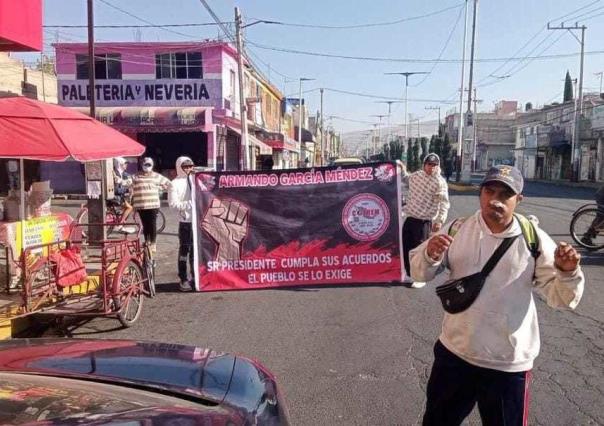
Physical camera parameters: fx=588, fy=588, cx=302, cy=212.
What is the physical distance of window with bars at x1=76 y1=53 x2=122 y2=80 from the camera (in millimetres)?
29297

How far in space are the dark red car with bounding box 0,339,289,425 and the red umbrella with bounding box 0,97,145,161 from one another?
3.96 m

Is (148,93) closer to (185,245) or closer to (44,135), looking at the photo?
(185,245)

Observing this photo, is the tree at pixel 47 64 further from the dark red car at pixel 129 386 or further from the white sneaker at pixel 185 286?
the dark red car at pixel 129 386

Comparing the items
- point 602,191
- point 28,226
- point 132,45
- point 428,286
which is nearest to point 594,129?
point 132,45

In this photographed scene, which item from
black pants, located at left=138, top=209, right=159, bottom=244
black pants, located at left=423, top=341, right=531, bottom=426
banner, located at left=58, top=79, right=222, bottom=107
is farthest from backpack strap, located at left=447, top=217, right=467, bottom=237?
banner, located at left=58, top=79, right=222, bottom=107

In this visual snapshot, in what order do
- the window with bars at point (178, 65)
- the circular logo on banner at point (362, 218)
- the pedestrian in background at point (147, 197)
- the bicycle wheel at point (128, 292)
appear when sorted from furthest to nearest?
the window with bars at point (178, 65) → the pedestrian in background at point (147, 197) → the circular logo on banner at point (362, 218) → the bicycle wheel at point (128, 292)

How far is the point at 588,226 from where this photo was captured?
1138cm

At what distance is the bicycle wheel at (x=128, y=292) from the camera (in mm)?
6125

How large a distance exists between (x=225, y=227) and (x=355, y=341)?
3102mm

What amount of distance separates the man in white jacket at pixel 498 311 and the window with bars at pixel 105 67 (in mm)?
29168

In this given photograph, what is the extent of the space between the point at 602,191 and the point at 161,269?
835 centimetres

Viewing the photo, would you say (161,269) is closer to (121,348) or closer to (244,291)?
(244,291)

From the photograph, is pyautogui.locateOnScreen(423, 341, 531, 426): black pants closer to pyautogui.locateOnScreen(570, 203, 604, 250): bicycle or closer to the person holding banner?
the person holding banner

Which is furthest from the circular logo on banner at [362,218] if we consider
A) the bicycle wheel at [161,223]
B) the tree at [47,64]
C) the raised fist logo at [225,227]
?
the tree at [47,64]
